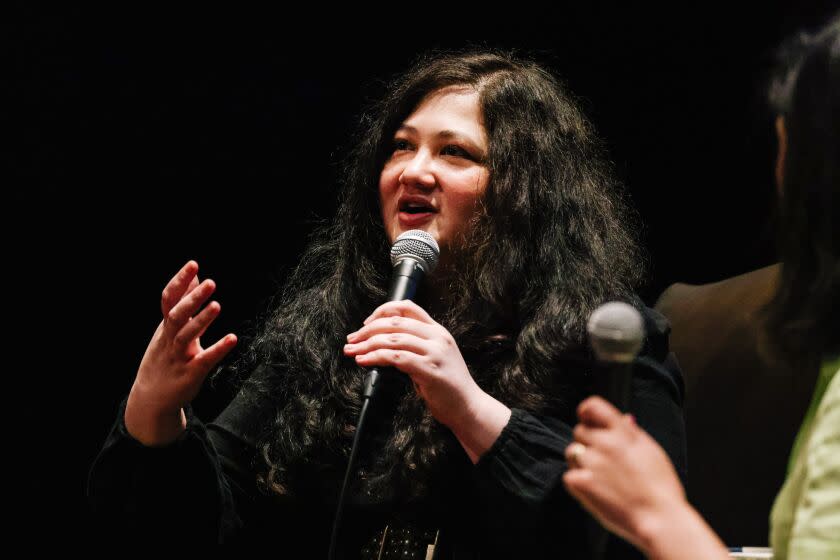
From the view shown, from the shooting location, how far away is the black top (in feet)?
4.09

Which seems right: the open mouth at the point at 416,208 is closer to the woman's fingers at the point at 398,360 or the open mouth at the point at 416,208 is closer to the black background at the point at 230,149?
the woman's fingers at the point at 398,360

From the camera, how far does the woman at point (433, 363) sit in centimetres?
126

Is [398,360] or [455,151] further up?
[455,151]

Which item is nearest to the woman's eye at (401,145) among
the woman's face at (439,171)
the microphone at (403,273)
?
the woman's face at (439,171)

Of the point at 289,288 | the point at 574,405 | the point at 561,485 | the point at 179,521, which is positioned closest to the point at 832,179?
the point at 561,485

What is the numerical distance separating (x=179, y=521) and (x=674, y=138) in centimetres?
135

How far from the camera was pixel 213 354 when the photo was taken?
1.28 meters

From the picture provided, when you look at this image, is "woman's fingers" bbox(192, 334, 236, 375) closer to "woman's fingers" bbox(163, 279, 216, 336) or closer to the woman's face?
"woman's fingers" bbox(163, 279, 216, 336)

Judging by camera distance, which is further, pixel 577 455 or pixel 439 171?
pixel 439 171

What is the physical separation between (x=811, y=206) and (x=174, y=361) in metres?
0.86

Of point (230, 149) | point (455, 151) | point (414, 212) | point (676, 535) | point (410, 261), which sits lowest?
point (676, 535)

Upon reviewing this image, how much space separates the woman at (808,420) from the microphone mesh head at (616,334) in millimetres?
53

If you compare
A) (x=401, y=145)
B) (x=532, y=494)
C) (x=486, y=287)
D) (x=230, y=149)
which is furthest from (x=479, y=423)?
(x=230, y=149)

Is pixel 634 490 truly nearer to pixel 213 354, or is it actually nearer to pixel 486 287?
pixel 213 354
